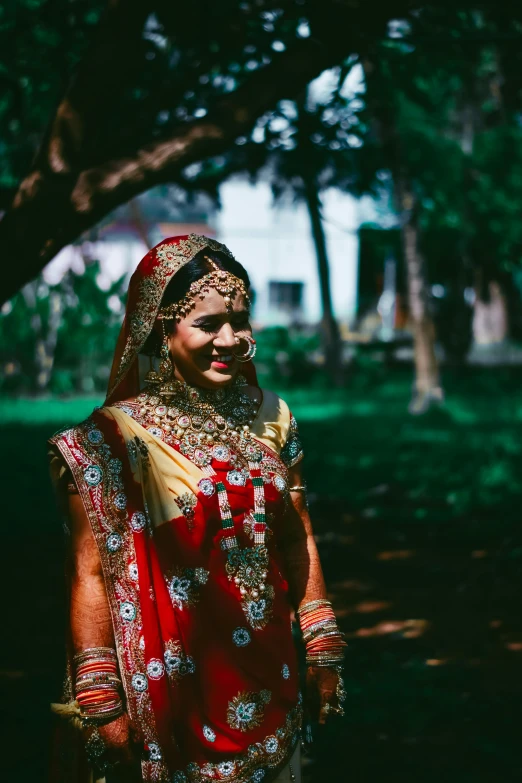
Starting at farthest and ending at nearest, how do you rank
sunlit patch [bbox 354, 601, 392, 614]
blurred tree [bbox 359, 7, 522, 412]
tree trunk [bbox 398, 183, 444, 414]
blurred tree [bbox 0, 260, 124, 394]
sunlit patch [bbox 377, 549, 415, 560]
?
blurred tree [bbox 0, 260, 124, 394] < blurred tree [bbox 359, 7, 522, 412] < tree trunk [bbox 398, 183, 444, 414] < sunlit patch [bbox 377, 549, 415, 560] < sunlit patch [bbox 354, 601, 392, 614]

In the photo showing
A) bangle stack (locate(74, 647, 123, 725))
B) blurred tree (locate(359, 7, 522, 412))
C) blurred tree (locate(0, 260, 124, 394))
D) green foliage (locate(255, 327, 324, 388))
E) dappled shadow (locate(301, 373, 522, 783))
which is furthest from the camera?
green foliage (locate(255, 327, 324, 388))

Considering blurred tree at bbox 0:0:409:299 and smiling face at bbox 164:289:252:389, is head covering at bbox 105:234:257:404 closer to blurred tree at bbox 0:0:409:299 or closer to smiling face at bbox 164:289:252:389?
smiling face at bbox 164:289:252:389

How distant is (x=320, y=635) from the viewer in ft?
7.84

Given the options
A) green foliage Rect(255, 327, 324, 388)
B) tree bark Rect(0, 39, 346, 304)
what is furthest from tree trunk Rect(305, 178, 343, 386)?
tree bark Rect(0, 39, 346, 304)

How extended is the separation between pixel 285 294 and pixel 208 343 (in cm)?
3113

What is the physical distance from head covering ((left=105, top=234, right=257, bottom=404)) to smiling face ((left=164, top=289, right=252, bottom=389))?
67 millimetres

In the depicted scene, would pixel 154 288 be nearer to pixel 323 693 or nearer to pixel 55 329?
pixel 323 693

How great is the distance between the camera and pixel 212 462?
226cm

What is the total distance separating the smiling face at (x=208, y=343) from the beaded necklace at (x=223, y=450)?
0.06m

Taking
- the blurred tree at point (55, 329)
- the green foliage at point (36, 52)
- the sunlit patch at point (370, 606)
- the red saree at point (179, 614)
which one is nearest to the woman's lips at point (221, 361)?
Result: the red saree at point (179, 614)

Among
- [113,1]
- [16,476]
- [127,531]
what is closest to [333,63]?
[113,1]

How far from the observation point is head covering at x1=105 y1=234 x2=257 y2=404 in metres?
2.27

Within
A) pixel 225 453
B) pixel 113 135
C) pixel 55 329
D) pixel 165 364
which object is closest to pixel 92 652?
pixel 225 453

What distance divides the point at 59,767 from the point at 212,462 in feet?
2.80
